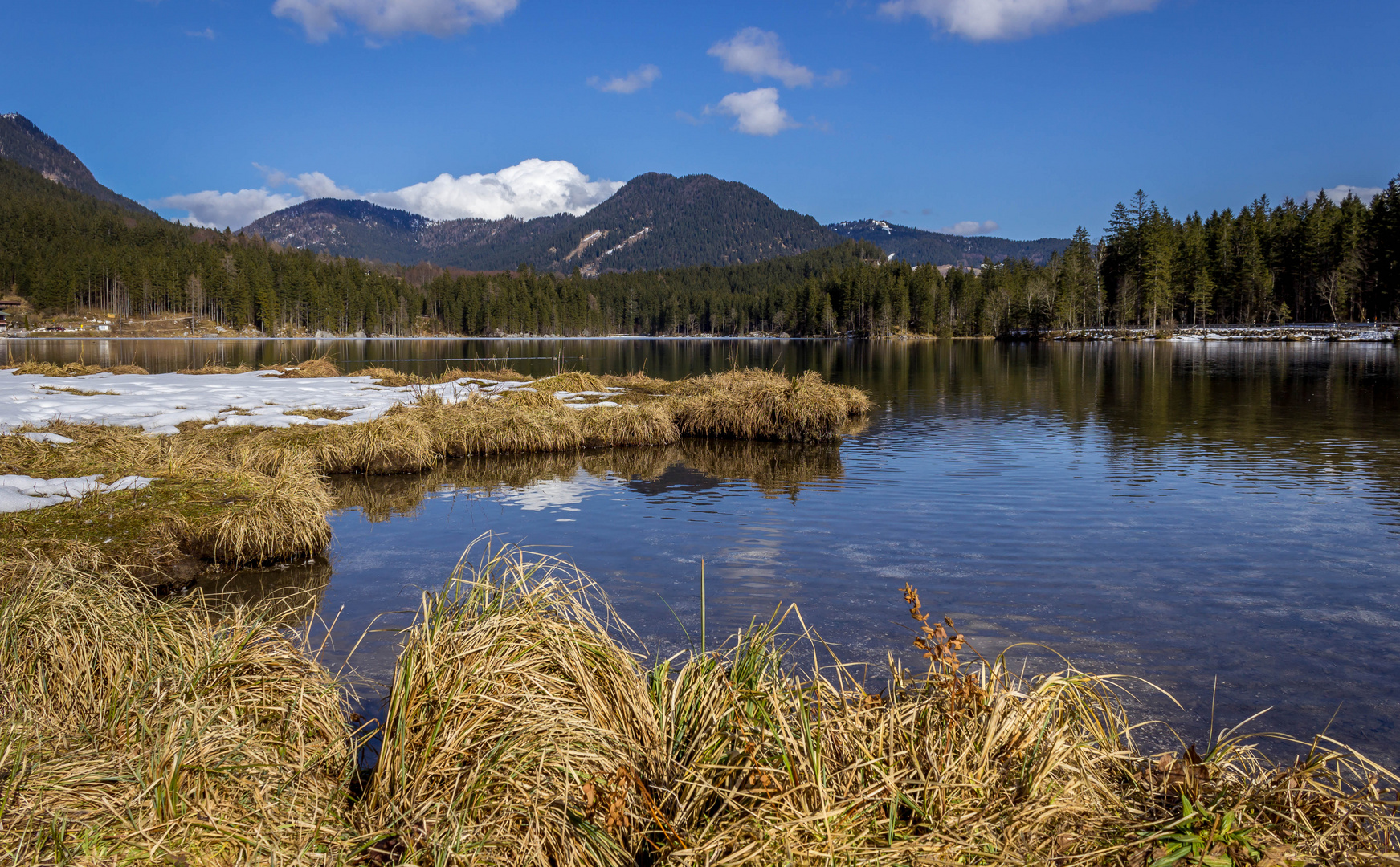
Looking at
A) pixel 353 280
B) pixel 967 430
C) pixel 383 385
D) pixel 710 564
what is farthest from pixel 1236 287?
pixel 353 280

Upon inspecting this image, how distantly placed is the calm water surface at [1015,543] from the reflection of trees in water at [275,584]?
108 mm

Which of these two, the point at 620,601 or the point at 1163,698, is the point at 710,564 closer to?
the point at 620,601

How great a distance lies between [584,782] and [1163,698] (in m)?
5.32

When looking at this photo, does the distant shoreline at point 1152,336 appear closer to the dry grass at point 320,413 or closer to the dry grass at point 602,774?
the dry grass at point 320,413

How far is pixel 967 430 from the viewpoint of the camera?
969 inches

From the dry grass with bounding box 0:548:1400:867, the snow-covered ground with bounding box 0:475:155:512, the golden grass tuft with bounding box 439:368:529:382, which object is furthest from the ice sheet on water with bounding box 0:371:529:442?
the dry grass with bounding box 0:548:1400:867

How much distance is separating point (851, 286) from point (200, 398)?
134 metres

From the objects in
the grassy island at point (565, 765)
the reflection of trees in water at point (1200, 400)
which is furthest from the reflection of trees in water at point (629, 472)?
the grassy island at point (565, 765)

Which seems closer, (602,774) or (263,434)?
(602,774)

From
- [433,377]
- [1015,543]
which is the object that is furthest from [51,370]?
[1015,543]

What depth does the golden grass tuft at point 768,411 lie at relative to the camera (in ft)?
74.2

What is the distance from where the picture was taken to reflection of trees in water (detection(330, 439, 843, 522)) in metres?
15.9

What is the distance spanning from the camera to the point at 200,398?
24.1 m

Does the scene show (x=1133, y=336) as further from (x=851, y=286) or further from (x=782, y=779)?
(x=782, y=779)
